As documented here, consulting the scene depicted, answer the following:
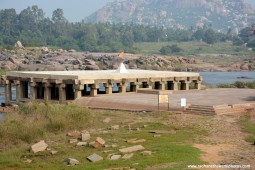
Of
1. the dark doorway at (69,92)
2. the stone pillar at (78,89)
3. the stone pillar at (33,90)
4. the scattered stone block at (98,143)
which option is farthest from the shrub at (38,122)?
the dark doorway at (69,92)

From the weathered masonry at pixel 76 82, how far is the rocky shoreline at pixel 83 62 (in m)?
46.6

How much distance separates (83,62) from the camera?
317ft

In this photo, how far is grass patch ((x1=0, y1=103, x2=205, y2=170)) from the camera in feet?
55.3

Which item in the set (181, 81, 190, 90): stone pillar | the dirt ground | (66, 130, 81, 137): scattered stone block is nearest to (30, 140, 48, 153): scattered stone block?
(66, 130, 81, 137): scattered stone block

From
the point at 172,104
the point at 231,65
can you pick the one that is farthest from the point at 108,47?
the point at 172,104

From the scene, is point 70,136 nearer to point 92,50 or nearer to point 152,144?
point 152,144

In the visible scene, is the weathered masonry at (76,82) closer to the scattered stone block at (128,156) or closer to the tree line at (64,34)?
the scattered stone block at (128,156)

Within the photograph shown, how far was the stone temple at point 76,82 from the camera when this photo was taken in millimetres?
32188

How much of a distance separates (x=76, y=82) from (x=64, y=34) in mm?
141961

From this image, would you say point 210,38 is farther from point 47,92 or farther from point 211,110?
point 211,110

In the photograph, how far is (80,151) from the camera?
18.5 meters

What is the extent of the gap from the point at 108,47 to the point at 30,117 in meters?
134

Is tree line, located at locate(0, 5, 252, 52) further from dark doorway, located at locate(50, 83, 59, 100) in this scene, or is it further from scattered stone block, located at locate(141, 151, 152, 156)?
scattered stone block, located at locate(141, 151, 152, 156)

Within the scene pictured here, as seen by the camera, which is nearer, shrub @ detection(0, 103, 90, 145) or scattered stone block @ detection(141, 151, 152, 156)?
scattered stone block @ detection(141, 151, 152, 156)
